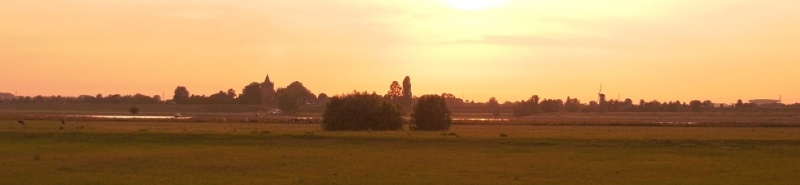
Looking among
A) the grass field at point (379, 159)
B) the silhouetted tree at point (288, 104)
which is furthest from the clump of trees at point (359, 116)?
the silhouetted tree at point (288, 104)

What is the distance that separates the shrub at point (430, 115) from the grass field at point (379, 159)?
33.9 m

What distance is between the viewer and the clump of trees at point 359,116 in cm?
7700

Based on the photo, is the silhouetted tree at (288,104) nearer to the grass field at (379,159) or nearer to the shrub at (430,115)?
the shrub at (430,115)

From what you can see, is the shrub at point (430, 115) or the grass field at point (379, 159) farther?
the shrub at point (430, 115)

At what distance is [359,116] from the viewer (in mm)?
77312

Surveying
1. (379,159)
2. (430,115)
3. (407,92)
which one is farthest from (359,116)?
(407,92)

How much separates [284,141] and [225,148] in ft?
16.6

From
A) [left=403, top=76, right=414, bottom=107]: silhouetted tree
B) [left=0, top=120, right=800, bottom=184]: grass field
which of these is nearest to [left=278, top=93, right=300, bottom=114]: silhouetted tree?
[left=403, top=76, right=414, bottom=107]: silhouetted tree

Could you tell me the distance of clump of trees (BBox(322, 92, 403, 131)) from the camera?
77.0 m

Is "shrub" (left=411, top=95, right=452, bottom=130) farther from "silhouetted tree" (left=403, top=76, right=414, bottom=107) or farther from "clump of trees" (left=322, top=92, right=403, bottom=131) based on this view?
"silhouetted tree" (left=403, top=76, right=414, bottom=107)

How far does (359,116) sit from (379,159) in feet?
143

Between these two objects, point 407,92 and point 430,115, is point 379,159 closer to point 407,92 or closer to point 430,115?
point 430,115

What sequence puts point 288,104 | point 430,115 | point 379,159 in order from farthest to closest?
point 288,104, point 430,115, point 379,159

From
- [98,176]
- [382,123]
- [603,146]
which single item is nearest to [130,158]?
[98,176]
